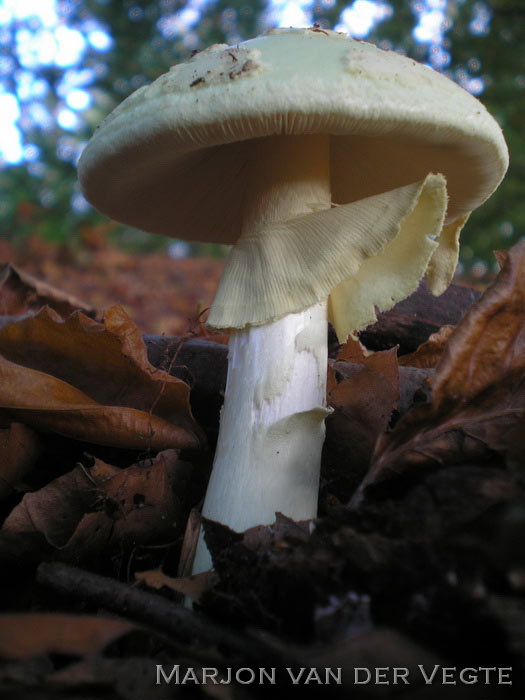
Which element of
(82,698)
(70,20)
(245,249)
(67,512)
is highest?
(70,20)

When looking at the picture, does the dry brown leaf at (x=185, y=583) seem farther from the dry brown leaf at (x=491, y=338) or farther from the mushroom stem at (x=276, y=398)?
the dry brown leaf at (x=491, y=338)

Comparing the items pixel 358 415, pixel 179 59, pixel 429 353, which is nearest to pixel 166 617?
pixel 358 415

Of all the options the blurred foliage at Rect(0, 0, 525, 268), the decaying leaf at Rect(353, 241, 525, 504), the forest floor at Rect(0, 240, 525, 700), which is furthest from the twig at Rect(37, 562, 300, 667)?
the blurred foliage at Rect(0, 0, 525, 268)

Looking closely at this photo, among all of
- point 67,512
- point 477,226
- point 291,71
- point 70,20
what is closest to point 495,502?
point 291,71

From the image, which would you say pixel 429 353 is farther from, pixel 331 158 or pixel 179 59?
pixel 179 59

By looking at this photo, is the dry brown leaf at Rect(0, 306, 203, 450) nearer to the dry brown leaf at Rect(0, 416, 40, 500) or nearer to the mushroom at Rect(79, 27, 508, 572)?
the dry brown leaf at Rect(0, 416, 40, 500)

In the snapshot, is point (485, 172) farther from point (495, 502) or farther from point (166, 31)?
point (166, 31)
